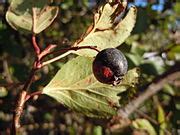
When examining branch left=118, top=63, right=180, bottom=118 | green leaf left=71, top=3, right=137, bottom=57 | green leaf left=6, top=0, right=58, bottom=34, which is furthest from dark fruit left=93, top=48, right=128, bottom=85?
branch left=118, top=63, right=180, bottom=118

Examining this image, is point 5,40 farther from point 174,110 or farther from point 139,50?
point 174,110

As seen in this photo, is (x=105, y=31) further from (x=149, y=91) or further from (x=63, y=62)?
(x=149, y=91)

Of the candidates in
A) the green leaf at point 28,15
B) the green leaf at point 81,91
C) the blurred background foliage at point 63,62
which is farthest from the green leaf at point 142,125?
the green leaf at point 28,15

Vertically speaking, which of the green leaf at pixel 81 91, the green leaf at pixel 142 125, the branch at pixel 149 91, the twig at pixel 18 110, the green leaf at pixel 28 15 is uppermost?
the green leaf at pixel 28 15

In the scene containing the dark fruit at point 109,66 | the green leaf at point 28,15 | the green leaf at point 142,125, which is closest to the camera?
the dark fruit at point 109,66

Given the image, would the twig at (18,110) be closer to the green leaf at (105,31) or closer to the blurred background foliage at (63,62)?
the green leaf at (105,31)

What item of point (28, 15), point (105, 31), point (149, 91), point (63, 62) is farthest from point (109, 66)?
point (149, 91)
